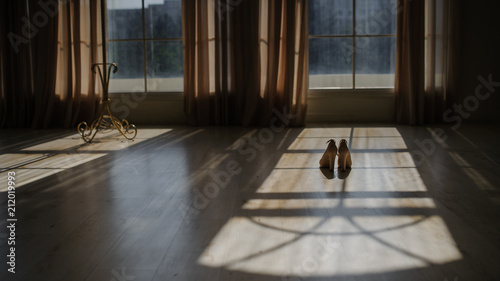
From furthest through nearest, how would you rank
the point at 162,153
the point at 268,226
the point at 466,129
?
the point at 466,129 → the point at 162,153 → the point at 268,226

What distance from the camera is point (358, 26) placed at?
5.95 meters

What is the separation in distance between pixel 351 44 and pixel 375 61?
32cm

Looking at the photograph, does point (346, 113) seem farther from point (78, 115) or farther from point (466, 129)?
point (78, 115)

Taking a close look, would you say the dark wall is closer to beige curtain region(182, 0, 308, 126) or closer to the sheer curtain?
beige curtain region(182, 0, 308, 126)


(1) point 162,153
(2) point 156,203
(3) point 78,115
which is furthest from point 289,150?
(3) point 78,115

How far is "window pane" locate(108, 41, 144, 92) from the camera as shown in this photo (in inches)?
241

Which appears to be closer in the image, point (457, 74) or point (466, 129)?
point (466, 129)

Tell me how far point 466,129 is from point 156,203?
3.69m

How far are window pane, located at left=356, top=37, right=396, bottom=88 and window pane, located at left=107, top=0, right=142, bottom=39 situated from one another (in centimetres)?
245

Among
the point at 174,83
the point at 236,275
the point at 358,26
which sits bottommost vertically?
the point at 236,275

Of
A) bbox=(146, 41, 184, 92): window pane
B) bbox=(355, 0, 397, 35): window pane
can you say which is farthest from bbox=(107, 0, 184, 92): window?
bbox=(355, 0, 397, 35): window pane

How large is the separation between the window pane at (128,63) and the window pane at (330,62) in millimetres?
1912

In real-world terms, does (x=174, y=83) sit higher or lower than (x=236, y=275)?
higher

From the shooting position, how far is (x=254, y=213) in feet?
8.18
